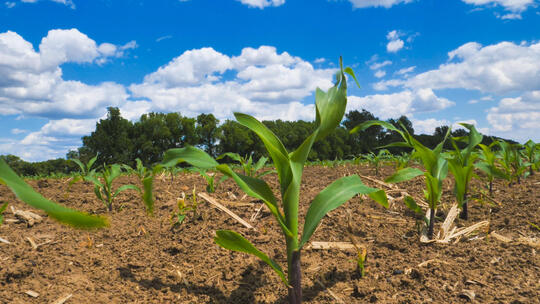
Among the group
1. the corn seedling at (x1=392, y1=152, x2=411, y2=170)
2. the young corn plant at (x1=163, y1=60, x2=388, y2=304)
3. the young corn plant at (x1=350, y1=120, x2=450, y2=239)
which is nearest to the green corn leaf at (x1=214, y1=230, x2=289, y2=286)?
the young corn plant at (x1=163, y1=60, x2=388, y2=304)

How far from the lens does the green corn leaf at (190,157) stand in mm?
1512

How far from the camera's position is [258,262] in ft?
7.17

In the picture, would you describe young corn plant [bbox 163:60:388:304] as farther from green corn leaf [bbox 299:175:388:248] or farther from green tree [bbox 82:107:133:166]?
green tree [bbox 82:107:133:166]

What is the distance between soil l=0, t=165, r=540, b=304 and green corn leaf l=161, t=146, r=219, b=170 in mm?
828

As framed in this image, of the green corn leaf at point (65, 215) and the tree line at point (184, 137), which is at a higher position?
the tree line at point (184, 137)

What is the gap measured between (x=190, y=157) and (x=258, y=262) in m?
0.98

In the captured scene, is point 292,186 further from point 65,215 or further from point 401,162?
point 401,162

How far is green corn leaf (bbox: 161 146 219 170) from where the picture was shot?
1512 mm

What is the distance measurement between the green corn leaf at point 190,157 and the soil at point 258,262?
828mm

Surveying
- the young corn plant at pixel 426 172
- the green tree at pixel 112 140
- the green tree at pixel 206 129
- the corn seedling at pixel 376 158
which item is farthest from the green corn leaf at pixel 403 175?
the green tree at pixel 206 129

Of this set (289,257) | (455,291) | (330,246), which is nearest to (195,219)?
(330,246)

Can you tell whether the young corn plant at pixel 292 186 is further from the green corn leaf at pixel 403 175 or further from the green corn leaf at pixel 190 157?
the green corn leaf at pixel 403 175

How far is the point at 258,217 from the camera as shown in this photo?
2797mm

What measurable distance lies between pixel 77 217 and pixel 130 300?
1512 millimetres
